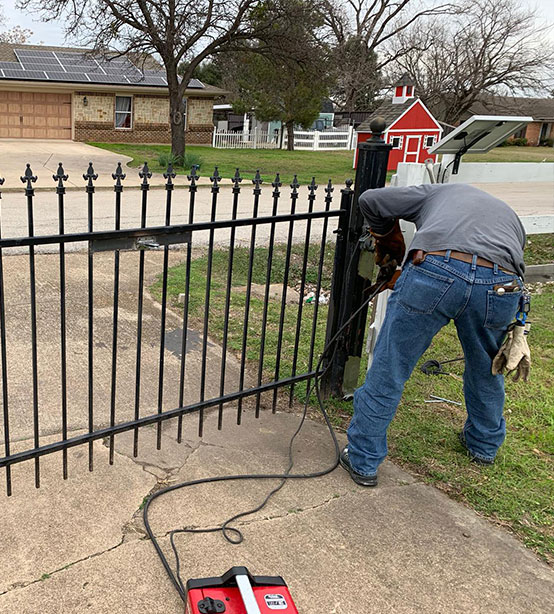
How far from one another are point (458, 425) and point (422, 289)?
1429mm

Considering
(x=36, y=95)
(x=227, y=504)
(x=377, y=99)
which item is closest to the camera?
(x=227, y=504)

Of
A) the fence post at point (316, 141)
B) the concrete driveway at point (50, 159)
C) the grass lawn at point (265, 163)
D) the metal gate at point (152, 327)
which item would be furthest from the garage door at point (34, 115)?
the metal gate at point (152, 327)

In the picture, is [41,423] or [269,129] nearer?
[41,423]

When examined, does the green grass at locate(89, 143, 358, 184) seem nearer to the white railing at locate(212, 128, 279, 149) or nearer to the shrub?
the shrub

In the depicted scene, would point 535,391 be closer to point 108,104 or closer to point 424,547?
point 424,547

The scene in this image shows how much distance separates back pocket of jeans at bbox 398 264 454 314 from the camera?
2787 millimetres

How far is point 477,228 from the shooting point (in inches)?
110

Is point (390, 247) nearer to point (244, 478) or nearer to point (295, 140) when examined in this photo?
point (244, 478)

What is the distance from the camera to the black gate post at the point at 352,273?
138 inches

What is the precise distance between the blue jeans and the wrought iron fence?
74cm

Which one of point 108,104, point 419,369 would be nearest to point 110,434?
point 419,369

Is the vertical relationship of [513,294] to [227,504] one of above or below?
above

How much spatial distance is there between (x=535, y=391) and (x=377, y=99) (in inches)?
1921

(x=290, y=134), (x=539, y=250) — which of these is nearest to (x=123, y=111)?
(x=290, y=134)
